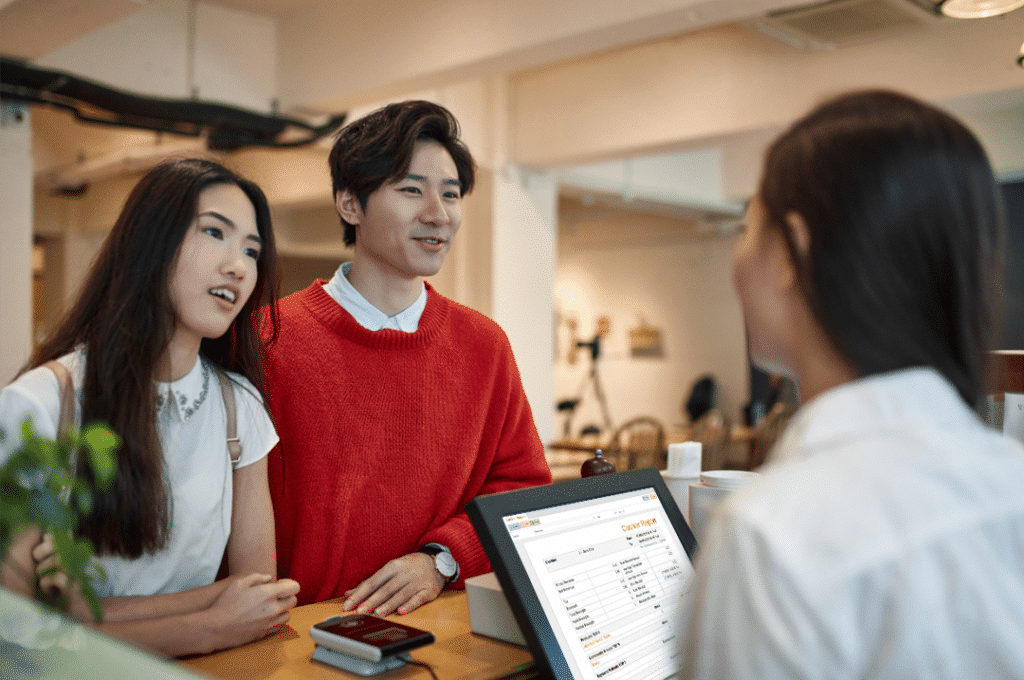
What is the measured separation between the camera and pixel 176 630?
110 cm

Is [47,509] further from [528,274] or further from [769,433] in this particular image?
[528,274]

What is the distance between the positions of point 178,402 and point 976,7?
3633 millimetres

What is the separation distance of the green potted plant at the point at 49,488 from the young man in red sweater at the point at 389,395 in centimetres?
91

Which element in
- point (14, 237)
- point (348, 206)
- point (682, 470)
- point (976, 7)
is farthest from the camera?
point (14, 237)

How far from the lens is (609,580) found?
105 centimetres

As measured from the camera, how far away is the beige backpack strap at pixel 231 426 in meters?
1.38

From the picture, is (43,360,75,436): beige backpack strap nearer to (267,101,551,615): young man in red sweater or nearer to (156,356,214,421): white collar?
(156,356,214,421): white collar

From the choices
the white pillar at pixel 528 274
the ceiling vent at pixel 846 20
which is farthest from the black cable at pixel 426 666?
the white pillar at pixel 528 274

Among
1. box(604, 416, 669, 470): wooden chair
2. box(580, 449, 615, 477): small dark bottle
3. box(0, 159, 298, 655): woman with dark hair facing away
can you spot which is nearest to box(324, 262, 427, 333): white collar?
box(0, 159, 298, 655): woman with dark hair facing away

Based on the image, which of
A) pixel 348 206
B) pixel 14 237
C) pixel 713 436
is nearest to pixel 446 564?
pixel 348 206

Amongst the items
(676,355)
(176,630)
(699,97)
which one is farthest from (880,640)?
(676,355)

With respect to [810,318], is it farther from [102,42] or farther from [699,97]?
[699,97]

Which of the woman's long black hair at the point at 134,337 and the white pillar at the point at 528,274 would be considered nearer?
the woman's long black hair at the point at 134,337

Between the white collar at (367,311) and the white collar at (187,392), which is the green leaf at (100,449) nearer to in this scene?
the white collar at (187,392)
